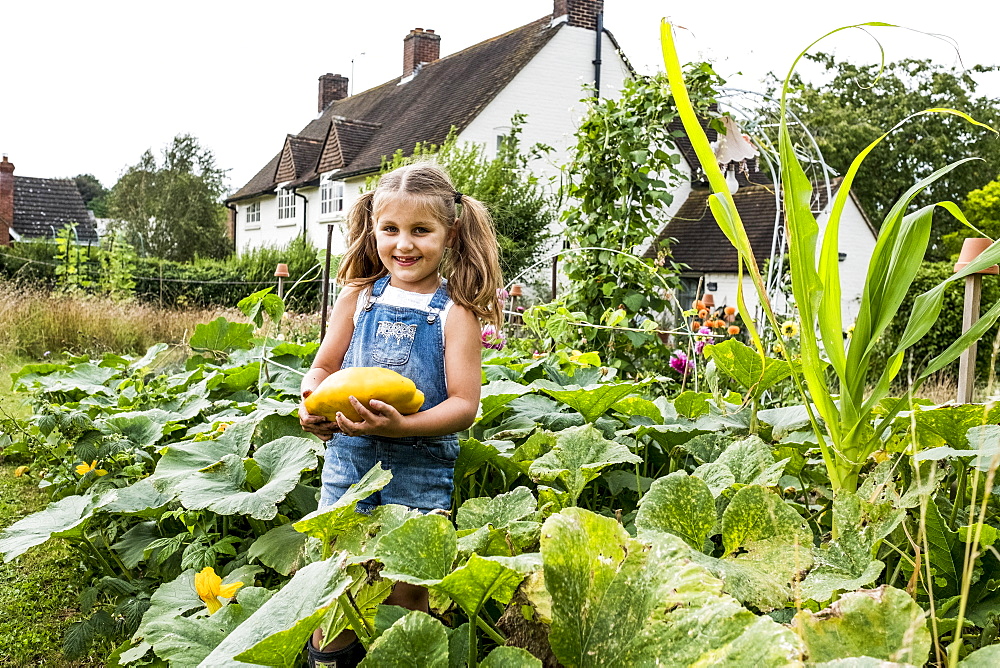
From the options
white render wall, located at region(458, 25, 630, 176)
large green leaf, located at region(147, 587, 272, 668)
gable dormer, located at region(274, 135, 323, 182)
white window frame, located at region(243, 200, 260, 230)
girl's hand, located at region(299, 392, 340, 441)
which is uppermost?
white render wall, located at region(458, 25, 630, 176)

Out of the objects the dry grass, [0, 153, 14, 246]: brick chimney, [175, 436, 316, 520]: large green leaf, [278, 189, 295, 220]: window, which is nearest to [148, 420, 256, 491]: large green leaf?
[175, 436, 316, 520]: large green leaf

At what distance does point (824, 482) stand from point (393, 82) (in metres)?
22.4

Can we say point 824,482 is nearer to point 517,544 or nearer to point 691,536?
point 691,536

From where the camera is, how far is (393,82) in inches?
892

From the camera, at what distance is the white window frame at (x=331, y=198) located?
18.3 meters

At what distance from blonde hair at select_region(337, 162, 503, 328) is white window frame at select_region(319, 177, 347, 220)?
16.4 meters

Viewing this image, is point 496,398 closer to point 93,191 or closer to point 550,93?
point 550,93

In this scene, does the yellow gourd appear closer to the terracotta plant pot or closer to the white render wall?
the terracotta plant pot

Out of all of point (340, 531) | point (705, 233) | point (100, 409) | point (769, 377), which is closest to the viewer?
point (340, 531)

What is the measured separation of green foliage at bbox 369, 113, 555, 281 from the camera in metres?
12.6

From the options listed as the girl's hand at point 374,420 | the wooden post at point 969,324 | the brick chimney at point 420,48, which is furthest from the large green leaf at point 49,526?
the brick chimney at point 420,48

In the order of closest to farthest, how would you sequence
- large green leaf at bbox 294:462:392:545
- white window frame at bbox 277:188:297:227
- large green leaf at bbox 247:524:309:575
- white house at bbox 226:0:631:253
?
large green leaf at bbox 294:462:392:545, large green leaf at bbox 247:524:309:575, white house at bbox 226:0:631:253, white window frame at bbox 277:188:297:227

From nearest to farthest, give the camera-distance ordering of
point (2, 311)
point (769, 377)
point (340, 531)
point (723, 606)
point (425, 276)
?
1. point (723, 606)
2. point (340, 531)
3. point (425, 276)
4. point (769, 377)
5. point (2, 311)

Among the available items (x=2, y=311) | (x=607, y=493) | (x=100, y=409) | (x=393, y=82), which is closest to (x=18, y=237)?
(x=393, y=82)
